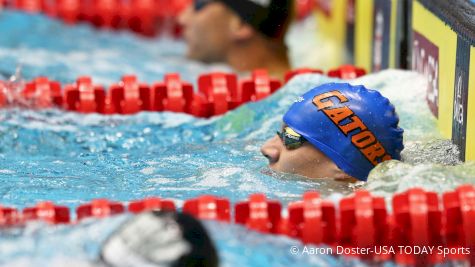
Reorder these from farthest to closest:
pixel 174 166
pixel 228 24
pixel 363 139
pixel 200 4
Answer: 1. pixel 200 4
2. pixel 228 24
3. pixel 174 166
4. pixel 363 139

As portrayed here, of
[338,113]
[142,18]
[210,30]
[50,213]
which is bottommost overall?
[142,18]

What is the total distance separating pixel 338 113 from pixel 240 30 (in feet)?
8.79

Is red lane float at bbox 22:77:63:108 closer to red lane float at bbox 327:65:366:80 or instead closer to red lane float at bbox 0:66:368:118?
red lane float at bbox 0:66:368:118

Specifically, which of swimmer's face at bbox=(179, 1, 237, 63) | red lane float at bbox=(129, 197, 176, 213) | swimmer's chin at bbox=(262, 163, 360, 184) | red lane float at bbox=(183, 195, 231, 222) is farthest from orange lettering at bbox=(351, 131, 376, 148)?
swimmer's face at bbox=(179, 1, 237, 63)

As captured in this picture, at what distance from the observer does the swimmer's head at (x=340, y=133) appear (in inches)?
137

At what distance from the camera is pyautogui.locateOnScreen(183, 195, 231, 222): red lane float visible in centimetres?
304

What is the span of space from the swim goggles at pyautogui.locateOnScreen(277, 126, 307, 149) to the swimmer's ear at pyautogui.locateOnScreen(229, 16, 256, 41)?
2.50 metres

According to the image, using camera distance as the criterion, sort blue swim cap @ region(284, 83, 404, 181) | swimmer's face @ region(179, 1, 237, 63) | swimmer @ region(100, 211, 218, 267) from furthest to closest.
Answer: swimmer's face @ region(179, 1, 237, 63), blue swim cap @ region(284, 83, 404, 181), swimmer @ region(100, 211, 218, 267)

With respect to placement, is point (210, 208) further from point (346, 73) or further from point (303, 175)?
point (346, 73)

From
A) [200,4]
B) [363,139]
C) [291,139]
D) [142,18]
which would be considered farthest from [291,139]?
[142,18]

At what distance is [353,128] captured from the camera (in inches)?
138

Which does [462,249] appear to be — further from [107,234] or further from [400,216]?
[107,234]

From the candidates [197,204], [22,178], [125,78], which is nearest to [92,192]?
[22,178]

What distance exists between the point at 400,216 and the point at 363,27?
290 cm
